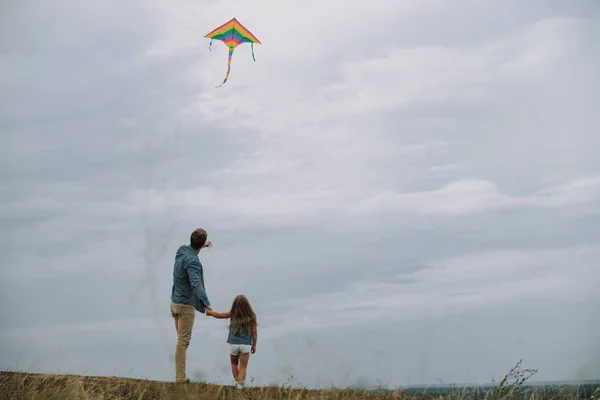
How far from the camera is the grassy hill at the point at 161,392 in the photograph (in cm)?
909

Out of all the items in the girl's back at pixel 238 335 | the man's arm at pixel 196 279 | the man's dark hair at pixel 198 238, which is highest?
the man's dark hair at pixel 198 238

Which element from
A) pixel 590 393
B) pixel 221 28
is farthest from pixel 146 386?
pixel 221 28

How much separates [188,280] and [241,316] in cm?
111

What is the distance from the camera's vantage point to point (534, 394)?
363 inches

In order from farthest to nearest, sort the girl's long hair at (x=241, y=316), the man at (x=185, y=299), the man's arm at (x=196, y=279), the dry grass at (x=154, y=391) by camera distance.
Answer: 1. the girl's long hair at (x=241, y=316)
2. the man at (x=185, y=299)
3. the man's arm at (x=196, y=279)
4. the dry grass at (x=154, y=391)

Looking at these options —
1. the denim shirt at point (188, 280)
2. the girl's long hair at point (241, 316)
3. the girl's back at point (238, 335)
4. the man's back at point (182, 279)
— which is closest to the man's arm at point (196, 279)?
the denim shirt at point (188, 280)

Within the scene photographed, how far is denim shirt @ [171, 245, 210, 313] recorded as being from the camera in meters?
10.7

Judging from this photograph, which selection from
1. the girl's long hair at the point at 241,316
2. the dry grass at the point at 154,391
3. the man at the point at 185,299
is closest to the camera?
the dry grass at the point at 154,391

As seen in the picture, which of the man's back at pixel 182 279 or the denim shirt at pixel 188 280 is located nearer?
the denim shirt at pixel 188 280

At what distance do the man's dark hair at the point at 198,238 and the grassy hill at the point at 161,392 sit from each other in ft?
7.13

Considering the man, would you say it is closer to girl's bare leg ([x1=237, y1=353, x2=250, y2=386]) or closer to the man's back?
the man's back

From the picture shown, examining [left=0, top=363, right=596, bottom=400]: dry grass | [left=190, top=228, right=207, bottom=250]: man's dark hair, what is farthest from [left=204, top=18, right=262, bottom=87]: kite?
[left=0, top=363, right=596, bottom=400]: dry grass

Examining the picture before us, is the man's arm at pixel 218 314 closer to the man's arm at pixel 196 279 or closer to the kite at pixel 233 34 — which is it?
the man's arm at pixel 196 279

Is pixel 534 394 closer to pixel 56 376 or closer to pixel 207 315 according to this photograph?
pixel 207 315
